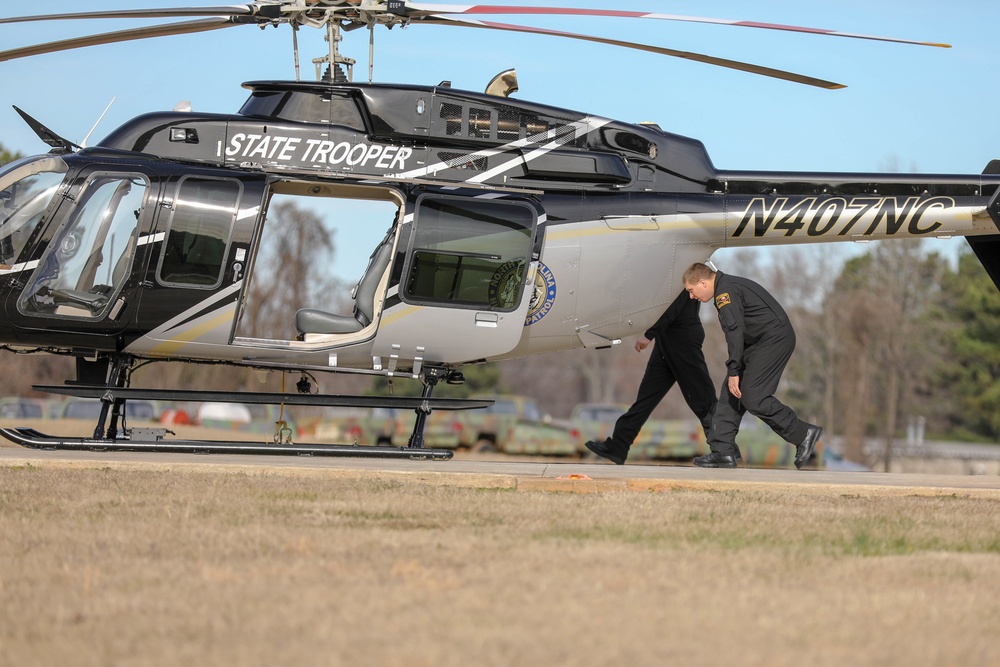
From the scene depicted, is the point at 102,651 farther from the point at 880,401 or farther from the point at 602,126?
the point at 880,401

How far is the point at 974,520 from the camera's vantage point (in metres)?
6.41

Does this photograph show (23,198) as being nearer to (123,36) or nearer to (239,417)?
(123,36)

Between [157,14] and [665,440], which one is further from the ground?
[157,14]

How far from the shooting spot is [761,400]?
9.64 metres

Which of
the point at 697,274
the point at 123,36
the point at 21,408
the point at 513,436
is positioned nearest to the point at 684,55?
the point at 697,274

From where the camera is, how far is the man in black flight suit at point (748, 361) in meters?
9.64

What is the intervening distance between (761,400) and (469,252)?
9.19 feet

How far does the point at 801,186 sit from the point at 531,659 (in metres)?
8.32

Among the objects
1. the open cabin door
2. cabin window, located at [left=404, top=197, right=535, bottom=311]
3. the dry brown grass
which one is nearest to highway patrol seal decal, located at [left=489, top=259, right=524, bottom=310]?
cabin window, located at [left=404, top=197, right=535, bottom=311]

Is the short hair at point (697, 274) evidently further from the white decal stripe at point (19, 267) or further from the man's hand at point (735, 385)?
the white decal stripe at point (19, 267)

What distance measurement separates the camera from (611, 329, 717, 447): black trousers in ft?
37.0

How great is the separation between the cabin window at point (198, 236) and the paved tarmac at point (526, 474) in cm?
156

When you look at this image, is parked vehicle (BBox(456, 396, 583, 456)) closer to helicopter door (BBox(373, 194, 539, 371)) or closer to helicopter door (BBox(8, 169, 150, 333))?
helicopter door (BBox(373, 194, 539, 371))

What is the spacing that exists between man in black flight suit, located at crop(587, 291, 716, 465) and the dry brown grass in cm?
452
